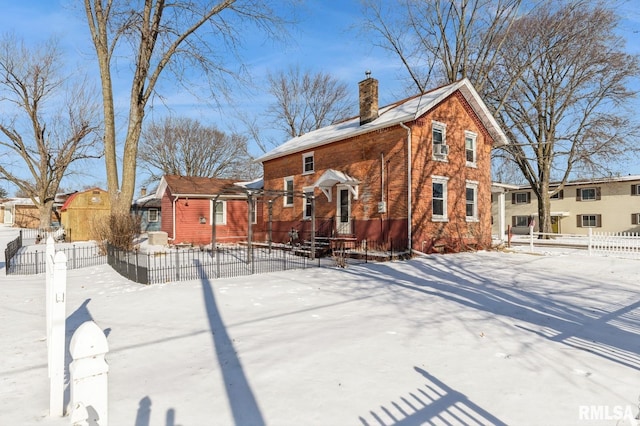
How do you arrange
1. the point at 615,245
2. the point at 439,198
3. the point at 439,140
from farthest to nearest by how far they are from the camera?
the point at 439,140 < the point at 439,198 < the point at 615,245

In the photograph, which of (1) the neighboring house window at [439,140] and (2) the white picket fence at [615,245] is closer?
(2) the white picket fence at [615,245]

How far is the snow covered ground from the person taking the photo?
3.60 m

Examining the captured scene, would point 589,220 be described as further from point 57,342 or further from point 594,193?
point 57,342

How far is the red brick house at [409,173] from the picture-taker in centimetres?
1644

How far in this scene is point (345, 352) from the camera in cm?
507

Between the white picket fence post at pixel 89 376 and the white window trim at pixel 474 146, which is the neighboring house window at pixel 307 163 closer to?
the white window trim at pixel 474 146

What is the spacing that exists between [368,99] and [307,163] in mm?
5146

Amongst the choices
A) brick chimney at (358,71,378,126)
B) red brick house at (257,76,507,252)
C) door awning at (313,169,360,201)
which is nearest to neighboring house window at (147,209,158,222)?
red brick house at (257,76,507,252)

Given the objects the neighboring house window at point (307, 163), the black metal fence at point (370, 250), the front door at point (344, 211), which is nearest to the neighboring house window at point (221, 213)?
the neighboring house window at point (307, 163)

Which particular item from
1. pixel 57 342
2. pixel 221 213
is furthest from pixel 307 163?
pixel 57 342

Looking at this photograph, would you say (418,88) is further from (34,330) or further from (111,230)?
(34,330)

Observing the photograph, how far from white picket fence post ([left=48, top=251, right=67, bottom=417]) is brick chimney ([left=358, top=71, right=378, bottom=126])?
17152 millimetres

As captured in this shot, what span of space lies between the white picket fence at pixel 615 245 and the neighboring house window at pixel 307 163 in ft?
47.0

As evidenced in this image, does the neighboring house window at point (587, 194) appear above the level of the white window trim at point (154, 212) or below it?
above
